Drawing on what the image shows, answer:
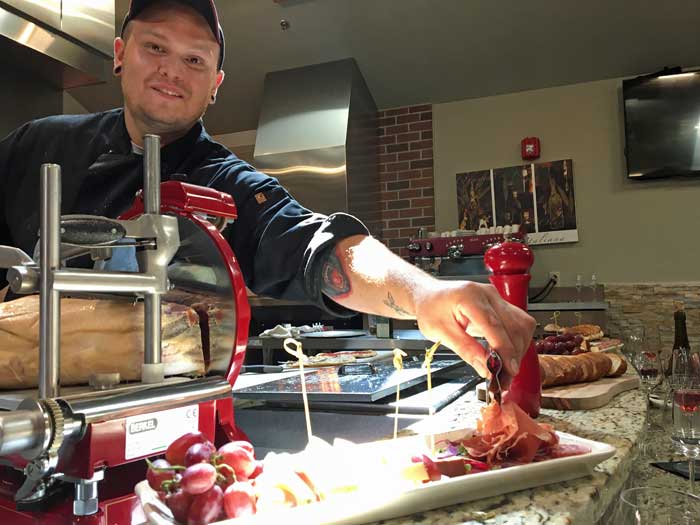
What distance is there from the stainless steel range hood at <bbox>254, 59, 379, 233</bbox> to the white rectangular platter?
3.50 meters

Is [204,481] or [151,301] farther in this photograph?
[151,301]

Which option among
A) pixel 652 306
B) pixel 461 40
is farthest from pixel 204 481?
pixel 652 306

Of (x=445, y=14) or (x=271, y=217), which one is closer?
(x=271, y=217)

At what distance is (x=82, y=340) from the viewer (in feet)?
2.55

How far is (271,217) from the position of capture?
52.6 inches

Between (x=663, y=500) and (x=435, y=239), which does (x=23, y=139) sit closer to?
(x=663, y=500)

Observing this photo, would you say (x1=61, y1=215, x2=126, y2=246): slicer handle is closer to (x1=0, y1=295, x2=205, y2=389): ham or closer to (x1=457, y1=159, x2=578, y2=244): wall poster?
(x1=0, y1=295, x2=205, y2=389): ham

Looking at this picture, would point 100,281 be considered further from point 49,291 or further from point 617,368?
point 617,368

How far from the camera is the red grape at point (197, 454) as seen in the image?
1.99 ft

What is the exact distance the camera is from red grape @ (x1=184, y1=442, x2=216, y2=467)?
0.61 meters

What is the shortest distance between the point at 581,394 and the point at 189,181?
3.55 feet

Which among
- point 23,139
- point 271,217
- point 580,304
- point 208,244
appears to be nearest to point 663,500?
point 208,244

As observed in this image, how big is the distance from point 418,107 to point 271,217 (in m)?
3.71

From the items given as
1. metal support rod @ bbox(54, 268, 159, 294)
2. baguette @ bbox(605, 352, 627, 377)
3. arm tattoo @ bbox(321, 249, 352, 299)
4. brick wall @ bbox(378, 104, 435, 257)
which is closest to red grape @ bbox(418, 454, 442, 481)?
metal support rod @ bbox(54, 268, 159, 294)
